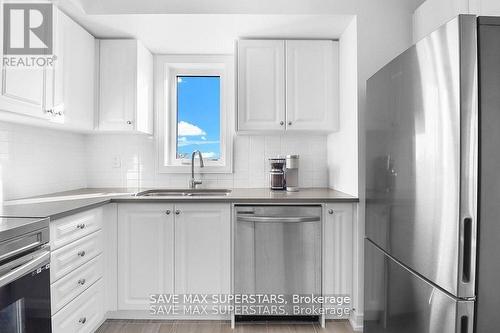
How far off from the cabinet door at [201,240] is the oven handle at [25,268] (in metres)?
0.89

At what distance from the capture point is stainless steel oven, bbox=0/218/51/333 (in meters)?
1.12

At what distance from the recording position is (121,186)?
9.32 ft

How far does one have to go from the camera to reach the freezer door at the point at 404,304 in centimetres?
111

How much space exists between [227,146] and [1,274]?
1.96 metres

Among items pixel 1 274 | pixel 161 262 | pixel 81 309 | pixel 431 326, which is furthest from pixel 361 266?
pixel 1 274

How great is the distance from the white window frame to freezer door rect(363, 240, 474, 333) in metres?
1.53

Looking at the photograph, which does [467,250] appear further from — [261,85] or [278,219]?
[261,85]

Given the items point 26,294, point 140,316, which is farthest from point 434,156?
point 140,316

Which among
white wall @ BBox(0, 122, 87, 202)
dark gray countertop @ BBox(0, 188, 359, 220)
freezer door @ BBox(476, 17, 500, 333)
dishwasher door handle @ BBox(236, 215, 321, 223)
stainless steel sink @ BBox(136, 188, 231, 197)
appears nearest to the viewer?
freezer door @ BBox(476, 17, 500, 333)

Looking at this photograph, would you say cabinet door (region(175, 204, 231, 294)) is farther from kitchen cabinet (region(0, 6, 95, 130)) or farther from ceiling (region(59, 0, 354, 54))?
ceiling (region(59, 0, 354, 54))

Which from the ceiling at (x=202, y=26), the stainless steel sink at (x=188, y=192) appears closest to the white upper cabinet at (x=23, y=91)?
the ceiling at (x=202, y=26)

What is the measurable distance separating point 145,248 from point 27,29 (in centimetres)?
149

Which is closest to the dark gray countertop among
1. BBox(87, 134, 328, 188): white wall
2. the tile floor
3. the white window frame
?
BBox(87, 134, 328, 188): white wall

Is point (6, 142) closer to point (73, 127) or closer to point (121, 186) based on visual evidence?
point (73, 127)
